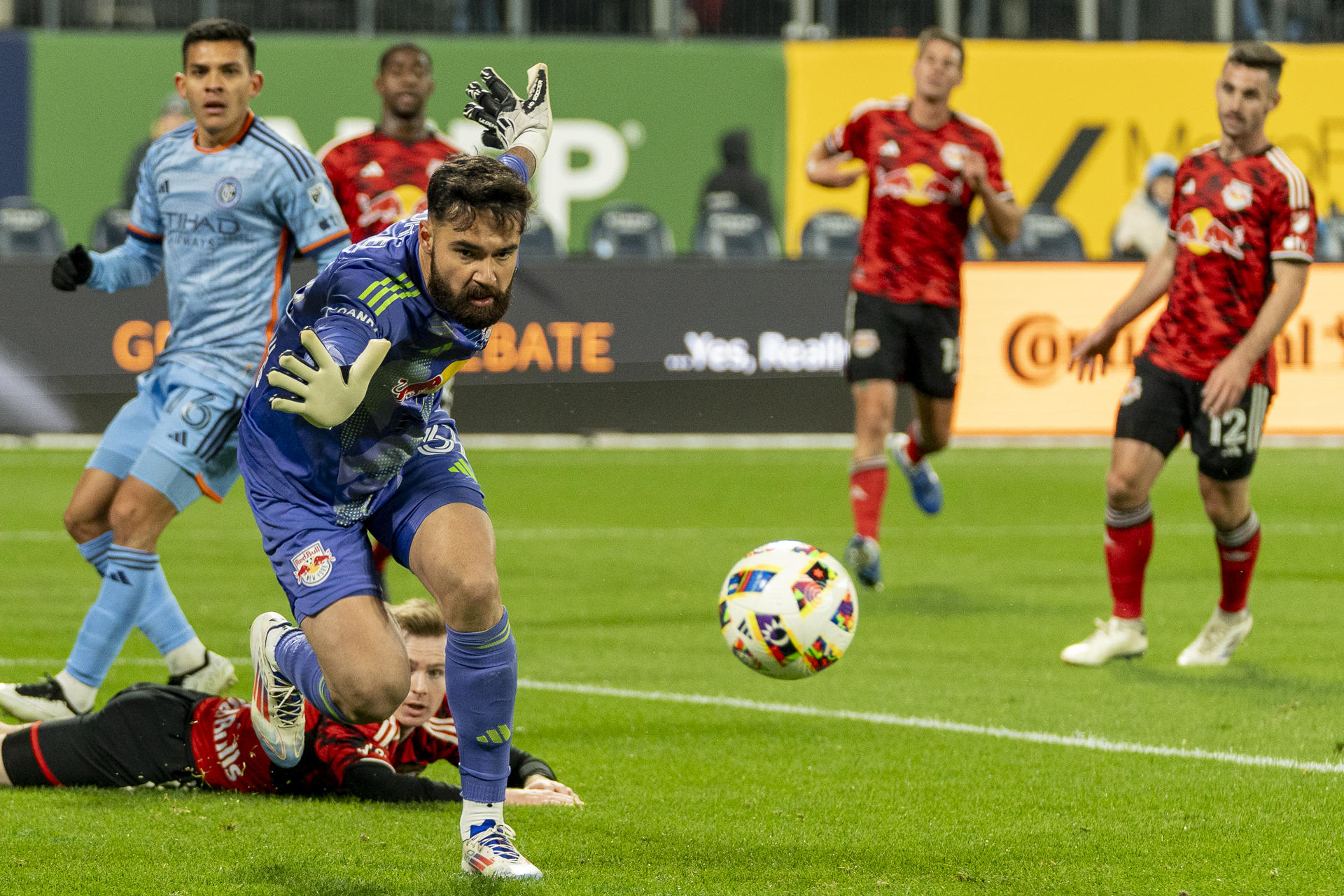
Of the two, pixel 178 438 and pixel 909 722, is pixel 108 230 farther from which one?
pixel 909 722

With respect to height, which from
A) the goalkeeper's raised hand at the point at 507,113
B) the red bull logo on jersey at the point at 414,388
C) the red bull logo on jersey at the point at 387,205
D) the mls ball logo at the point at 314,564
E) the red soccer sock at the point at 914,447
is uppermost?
the goalkeeper's raised hand at the point at 507,113

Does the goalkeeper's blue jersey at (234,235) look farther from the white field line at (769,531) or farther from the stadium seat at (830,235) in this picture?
the stadium seat at (830,235)

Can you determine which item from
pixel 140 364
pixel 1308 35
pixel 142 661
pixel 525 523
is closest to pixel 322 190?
pixel 142 661

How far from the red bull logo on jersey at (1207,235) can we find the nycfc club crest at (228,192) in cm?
369

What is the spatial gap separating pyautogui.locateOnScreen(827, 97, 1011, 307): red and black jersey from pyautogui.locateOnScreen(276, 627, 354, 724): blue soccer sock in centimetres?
549

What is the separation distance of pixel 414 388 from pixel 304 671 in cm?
77

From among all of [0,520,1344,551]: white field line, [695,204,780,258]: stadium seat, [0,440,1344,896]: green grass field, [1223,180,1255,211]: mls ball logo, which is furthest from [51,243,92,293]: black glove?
[695,204,780,258]: stadium seat

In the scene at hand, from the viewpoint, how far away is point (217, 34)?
20.3 ft

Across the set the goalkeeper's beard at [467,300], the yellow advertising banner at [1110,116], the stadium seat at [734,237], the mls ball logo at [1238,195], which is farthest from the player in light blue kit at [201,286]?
the yellow advertising banner at [1110,116]

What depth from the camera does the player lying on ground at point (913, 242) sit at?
929cm

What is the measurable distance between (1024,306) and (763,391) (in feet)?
8.12

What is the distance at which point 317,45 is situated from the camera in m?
20.2

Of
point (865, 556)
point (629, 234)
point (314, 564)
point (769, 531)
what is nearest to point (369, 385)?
point (314, 564)

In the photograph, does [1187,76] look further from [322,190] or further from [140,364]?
[322,190]
